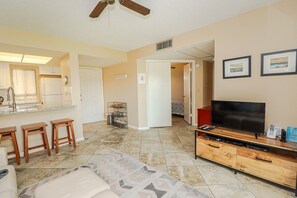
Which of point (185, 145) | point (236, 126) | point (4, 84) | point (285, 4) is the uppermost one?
point (285, 4)

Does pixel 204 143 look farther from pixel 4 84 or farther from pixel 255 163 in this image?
pixel 4 84

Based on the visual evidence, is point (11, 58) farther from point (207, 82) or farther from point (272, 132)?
point (272, 132)

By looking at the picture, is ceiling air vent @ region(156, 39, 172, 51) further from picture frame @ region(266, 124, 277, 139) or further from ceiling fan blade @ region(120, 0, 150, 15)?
picture frame @ region(266, 124, 277, 139)

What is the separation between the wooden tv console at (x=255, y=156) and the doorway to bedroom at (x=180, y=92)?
2634 millimetres

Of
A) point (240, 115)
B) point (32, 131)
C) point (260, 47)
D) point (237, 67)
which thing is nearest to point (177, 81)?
point (237, 67)

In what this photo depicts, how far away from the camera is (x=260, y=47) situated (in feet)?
7.23

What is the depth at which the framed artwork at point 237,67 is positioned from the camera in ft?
7.66

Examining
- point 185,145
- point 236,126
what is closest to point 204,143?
point 236,126

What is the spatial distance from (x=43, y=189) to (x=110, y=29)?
2728mm

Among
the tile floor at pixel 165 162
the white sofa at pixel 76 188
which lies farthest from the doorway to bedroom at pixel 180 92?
the white sofa at pixel 76 188

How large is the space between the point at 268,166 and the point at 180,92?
16.5ft

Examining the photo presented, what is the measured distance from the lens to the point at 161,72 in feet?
15.2

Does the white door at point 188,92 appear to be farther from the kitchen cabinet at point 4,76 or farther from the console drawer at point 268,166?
the kitchen cabinet at point 4,76

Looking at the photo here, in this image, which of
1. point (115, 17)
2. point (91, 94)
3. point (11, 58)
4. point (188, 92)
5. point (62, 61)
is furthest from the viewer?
point (91, 94)
